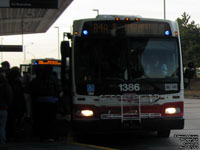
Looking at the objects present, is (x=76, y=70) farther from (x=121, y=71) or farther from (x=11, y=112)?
(x=11, y=112)

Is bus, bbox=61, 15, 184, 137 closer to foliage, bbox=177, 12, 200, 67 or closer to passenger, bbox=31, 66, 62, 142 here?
passenger, bbox=31, 66, 62, 142

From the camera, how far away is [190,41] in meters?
A: 52.1

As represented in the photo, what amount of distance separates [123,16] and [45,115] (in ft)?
9.66

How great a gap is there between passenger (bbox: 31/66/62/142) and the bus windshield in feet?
2.03

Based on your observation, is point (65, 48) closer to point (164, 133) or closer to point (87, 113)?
point (87, 113)

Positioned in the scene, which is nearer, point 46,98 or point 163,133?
point 46,98

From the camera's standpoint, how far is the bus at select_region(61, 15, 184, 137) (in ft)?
27.4

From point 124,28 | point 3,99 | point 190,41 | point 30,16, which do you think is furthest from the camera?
point 190,41

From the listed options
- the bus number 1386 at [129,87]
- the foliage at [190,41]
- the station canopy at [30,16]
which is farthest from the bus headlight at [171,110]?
the foliage at [190,41]

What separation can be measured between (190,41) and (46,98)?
45925mm

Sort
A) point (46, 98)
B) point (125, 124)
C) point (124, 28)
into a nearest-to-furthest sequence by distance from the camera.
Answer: point (125, 124) → point (46, 98) → point (124, 28)

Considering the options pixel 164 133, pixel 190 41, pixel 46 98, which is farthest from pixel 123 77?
pixel 190 41

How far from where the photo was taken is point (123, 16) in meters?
8.89

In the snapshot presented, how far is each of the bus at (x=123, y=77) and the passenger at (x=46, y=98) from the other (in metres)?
0.42
